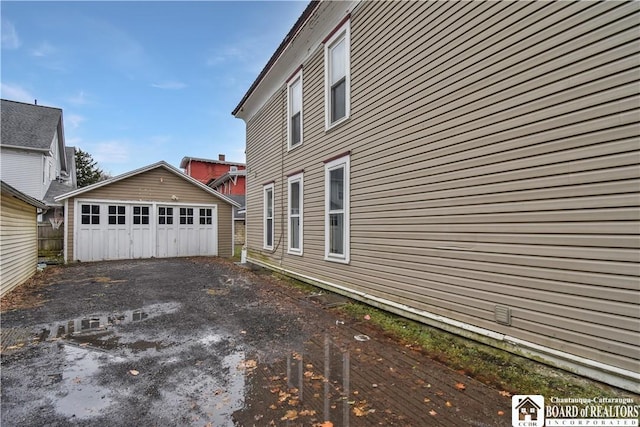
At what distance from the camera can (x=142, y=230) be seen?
13.8 meters

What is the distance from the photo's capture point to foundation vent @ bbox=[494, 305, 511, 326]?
10.6 feet

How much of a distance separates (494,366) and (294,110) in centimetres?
734

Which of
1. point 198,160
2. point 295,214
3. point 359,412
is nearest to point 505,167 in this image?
point 359,412

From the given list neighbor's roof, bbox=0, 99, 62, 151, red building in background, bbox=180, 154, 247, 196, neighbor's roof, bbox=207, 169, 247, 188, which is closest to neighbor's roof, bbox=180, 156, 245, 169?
red building in background, bbox=180, 154, 247, 196

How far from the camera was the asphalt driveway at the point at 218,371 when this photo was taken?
93.7 inches

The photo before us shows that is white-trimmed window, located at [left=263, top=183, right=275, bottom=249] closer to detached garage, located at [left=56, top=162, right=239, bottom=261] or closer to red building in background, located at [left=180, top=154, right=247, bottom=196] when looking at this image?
detached garage, located at [left=56, top=162, right=239, bottom=261]

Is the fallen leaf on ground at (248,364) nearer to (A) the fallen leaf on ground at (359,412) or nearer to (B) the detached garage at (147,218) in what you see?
(A) the fallen leaf on ground at (359,412)

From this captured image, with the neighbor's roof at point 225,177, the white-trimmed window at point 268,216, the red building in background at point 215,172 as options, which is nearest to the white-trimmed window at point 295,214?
the white-trimmed window at point 268,216

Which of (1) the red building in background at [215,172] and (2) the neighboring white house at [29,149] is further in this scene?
(1) the red building in background at [215,172]

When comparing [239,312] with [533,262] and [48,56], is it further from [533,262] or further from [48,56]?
[48,56]

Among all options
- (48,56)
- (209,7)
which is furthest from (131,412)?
(48,56)

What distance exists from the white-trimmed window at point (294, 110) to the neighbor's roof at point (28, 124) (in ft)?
53.7

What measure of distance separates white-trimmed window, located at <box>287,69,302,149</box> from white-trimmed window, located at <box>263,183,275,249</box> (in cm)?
191

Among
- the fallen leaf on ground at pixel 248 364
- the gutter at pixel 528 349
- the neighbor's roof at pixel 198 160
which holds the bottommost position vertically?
the fallen leaf on ground at pixel 248 364
